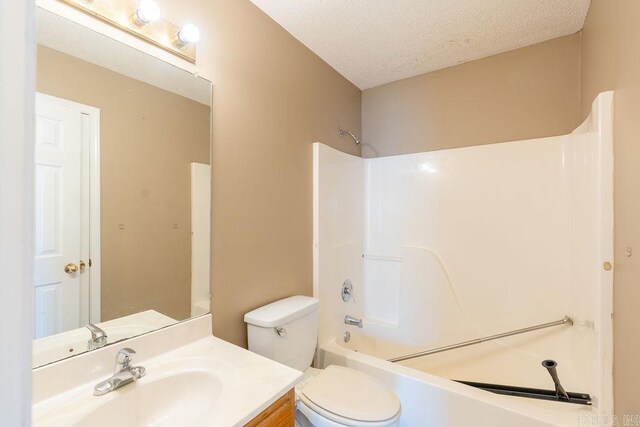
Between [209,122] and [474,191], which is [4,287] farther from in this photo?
[474,191]

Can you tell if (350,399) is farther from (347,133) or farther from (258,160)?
(347,133)

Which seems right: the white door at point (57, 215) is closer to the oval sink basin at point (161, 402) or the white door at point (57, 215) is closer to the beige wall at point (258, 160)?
the oval sink basin at point (161, 402)

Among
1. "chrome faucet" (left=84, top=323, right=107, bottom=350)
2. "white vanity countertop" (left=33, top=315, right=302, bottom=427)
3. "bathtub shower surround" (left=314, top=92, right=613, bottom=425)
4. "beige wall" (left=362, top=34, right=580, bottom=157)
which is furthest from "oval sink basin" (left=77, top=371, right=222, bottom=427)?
"beige wall" (left=362, top=34, right=580, bottom=157)

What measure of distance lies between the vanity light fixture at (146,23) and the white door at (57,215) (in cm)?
34

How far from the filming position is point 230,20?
4.40 ft

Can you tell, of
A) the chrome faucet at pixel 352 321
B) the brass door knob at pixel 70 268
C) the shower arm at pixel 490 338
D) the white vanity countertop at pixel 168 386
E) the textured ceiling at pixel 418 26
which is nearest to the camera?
the white vanity countertop at pixel 168 386

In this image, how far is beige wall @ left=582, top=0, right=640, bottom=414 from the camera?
0.98m

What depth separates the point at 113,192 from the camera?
99 centimetres

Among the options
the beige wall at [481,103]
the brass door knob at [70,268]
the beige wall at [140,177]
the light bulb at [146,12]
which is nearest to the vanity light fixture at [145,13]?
the light bulb at [146,12]

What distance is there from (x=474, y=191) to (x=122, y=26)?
2077 millimetres

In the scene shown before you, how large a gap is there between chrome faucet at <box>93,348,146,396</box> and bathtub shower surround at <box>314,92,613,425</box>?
1088 millimetres

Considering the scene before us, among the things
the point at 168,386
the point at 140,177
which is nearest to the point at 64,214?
the point at 140,177

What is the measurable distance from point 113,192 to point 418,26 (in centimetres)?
177

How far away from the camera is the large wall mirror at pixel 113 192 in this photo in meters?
0.85
